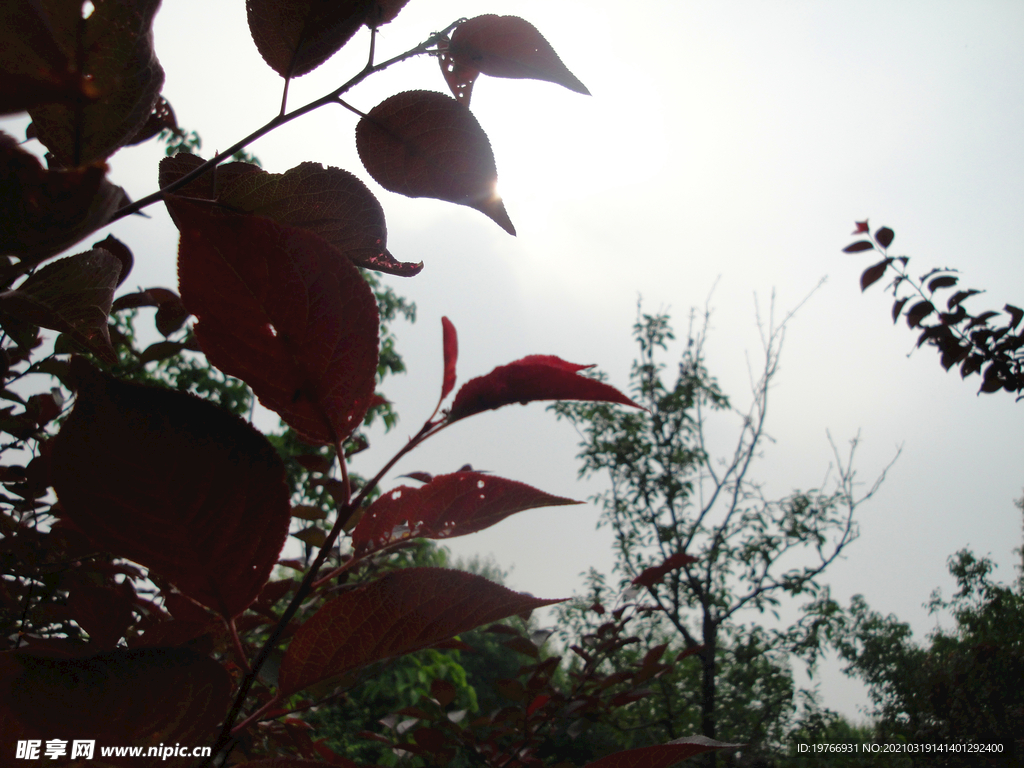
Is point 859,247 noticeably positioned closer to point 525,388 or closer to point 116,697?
point 525,388

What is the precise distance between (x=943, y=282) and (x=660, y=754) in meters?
2.68

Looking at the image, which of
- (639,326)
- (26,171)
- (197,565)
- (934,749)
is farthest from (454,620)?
(639,326)

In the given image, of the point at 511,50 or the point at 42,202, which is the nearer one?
the point at 42,202

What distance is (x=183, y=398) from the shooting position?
217 mm

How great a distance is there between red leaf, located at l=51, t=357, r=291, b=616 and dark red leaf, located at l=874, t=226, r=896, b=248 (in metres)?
2.85

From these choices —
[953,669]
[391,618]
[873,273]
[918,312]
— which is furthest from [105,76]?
[953,669]

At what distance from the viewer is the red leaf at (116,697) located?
0.21 meters

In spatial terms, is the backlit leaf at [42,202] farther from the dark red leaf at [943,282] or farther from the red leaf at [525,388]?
the dark red leaf at [943,282]

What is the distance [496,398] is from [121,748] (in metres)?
0.24

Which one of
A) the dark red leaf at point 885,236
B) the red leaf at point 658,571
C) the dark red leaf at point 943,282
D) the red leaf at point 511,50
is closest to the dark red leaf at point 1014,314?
the dark red leaf at point 943,282

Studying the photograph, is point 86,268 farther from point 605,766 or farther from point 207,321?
point 605,766

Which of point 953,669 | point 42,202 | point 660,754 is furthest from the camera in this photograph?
point 953,669

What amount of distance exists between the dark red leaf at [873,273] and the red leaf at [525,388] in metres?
→ 2.52

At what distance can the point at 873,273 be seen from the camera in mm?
2373
